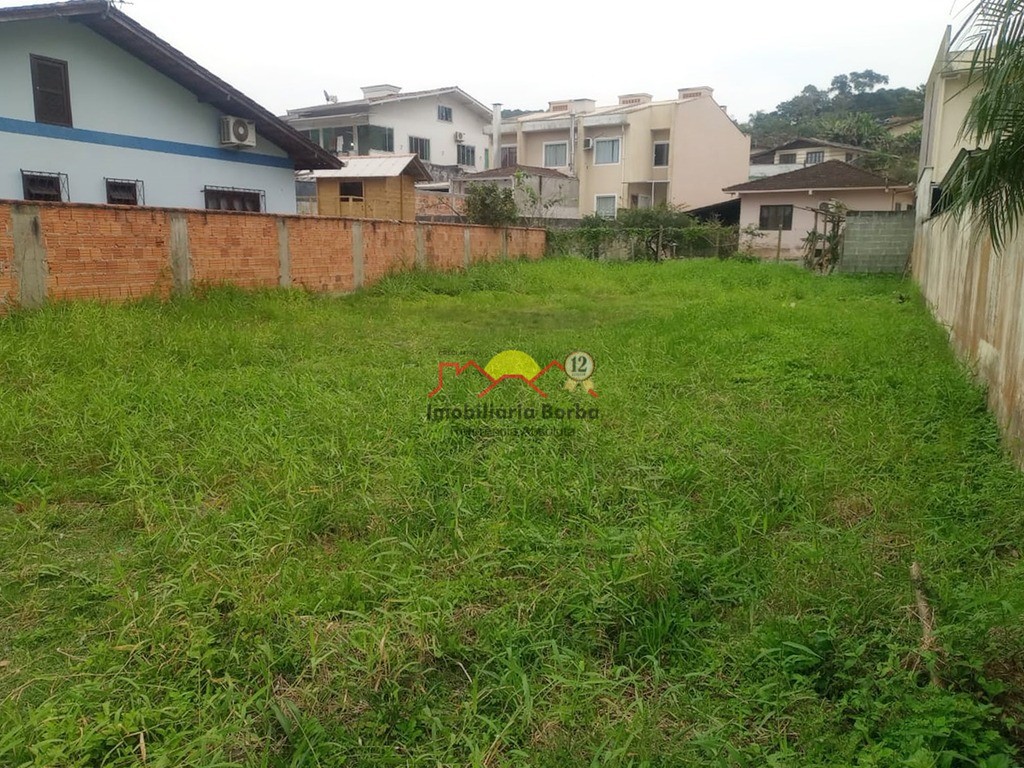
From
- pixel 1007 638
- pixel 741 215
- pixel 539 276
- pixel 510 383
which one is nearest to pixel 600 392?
pixel 510 383

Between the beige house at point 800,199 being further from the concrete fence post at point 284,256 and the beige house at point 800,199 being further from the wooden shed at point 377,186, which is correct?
the concrete fence post at point 284,256

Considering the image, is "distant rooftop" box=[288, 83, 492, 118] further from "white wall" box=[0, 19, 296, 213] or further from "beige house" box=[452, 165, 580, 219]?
"white wall" box=[0, 19, 296, 213]

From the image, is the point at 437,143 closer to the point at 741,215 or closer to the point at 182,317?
the point at 741,215

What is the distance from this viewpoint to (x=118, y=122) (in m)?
12.0

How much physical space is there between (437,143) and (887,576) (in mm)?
30710

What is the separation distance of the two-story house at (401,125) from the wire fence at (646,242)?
1010 centimetres

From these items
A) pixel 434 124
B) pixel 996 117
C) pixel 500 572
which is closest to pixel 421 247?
pixel 500 572

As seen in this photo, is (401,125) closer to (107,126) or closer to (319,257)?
(107,126)

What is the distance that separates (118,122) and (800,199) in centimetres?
1975

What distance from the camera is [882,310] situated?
997 cm

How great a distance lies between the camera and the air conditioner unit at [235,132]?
1334cm

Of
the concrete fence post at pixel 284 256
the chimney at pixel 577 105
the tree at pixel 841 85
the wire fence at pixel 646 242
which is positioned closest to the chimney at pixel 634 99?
the chimney at pixel 577 105

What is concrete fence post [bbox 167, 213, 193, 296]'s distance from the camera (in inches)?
363

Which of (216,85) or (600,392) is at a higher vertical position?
(216,85)
